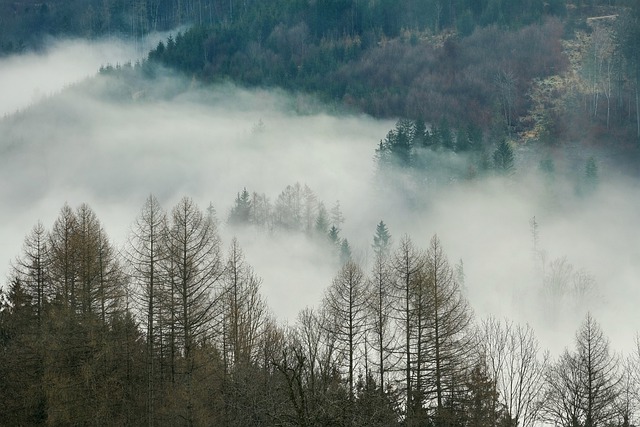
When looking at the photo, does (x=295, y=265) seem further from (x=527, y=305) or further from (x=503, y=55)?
(x=503, y=55)

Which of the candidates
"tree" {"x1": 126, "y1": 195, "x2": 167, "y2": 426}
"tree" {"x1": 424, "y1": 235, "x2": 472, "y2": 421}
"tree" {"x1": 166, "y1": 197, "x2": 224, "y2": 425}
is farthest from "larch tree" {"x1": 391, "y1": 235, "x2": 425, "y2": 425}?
"tree" {"x1": 126, "y1": 195, "x2": 167, "y2": 426}

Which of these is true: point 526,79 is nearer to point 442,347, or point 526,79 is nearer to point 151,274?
point 442,347

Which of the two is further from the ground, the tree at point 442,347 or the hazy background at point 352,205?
the hazy background at point 352,205

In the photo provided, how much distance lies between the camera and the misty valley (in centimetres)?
3581

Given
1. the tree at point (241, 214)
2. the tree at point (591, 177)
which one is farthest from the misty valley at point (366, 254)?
the tree at point (591, 177)

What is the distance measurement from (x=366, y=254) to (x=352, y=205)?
25647 millimetres

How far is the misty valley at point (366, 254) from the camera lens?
3581 centimetres

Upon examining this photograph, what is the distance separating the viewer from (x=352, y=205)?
14450 centimetres

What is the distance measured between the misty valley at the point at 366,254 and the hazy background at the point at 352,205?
20.4 inches

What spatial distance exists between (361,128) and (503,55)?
40296 mm

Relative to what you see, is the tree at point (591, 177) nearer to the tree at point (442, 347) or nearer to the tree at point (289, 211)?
the tree at point (289, 211)

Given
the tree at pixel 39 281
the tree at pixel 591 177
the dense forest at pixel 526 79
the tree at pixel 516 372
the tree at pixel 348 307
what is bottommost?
the tree at pixel 516 372

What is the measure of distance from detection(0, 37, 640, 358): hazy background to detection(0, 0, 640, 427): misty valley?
20.4 inches

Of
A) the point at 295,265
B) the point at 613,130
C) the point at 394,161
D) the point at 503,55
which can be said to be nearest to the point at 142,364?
the point at 295,265
